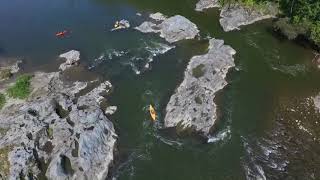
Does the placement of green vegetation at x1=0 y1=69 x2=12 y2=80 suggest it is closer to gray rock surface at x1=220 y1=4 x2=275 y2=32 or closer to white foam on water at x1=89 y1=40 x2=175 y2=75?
white foam on water at x1=89 y1=40 x2=175 y2=75

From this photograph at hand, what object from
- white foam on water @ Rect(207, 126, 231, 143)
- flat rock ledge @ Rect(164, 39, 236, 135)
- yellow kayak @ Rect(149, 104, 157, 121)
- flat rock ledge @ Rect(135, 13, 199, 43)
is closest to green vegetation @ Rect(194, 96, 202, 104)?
flat rock ledge @ Rect(164, 39, 236, 135)

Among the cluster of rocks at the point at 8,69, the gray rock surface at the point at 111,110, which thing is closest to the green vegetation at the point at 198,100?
the gray rock surface at the point at 111,110

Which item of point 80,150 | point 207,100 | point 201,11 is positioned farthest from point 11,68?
point 201,11

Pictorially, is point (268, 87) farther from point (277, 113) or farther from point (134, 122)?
point (134, 122)

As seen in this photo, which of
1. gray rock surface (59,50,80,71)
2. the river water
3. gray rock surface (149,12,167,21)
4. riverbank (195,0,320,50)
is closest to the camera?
the river water

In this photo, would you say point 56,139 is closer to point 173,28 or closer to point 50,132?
point 50,132

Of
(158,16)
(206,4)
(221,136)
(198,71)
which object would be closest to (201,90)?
(198,71)

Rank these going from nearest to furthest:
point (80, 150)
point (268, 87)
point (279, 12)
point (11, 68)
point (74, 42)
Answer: point (80, 150), point (268, 87), point (11, 68), point (74, 42), point (279, 12)
